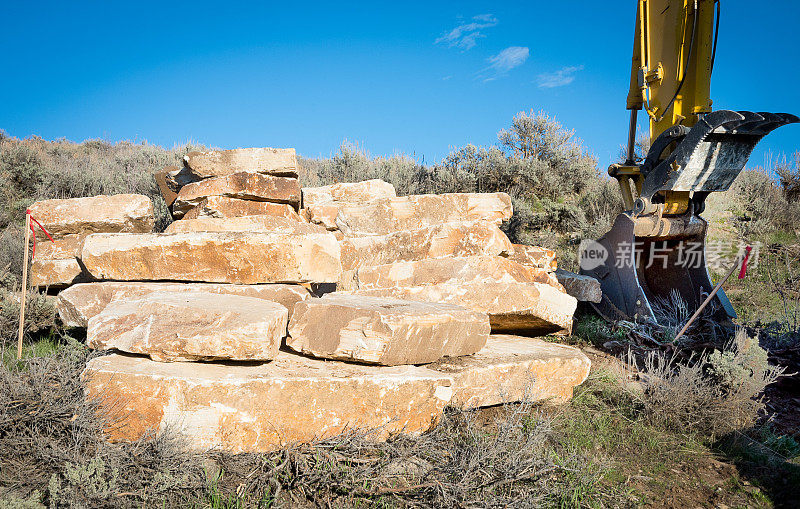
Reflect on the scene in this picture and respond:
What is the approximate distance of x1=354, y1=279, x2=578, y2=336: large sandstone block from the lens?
421cm

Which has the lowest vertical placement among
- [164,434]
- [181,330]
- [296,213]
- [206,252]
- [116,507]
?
[116,507]

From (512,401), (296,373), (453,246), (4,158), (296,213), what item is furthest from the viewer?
(4,158)

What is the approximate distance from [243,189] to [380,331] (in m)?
3.13

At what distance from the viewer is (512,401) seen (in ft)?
12.0

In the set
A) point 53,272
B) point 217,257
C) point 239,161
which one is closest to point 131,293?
point 217,257

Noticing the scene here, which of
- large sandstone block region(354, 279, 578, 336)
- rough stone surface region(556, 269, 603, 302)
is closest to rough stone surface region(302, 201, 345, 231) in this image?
large sandstone block region(354, 279, 578, 336)

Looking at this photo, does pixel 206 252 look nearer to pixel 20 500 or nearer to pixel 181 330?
pixel 181 330

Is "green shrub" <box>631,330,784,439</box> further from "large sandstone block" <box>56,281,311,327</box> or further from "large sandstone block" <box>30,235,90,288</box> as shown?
"large sandstone block" <box>30,235,90,288</box>

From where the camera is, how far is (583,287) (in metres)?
5.41

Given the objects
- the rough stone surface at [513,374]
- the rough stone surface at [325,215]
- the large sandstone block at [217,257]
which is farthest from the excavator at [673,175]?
the large sandstone block at [217,257]

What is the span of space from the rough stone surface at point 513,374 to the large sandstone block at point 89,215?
405 cm

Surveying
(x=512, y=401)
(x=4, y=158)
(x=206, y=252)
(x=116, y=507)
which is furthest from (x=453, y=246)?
(x=4, y=158)

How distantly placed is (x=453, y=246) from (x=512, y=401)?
61.3 inches

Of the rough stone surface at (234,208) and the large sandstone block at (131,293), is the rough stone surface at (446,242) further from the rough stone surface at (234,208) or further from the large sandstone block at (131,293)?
the rough stone surface at (234,208)
